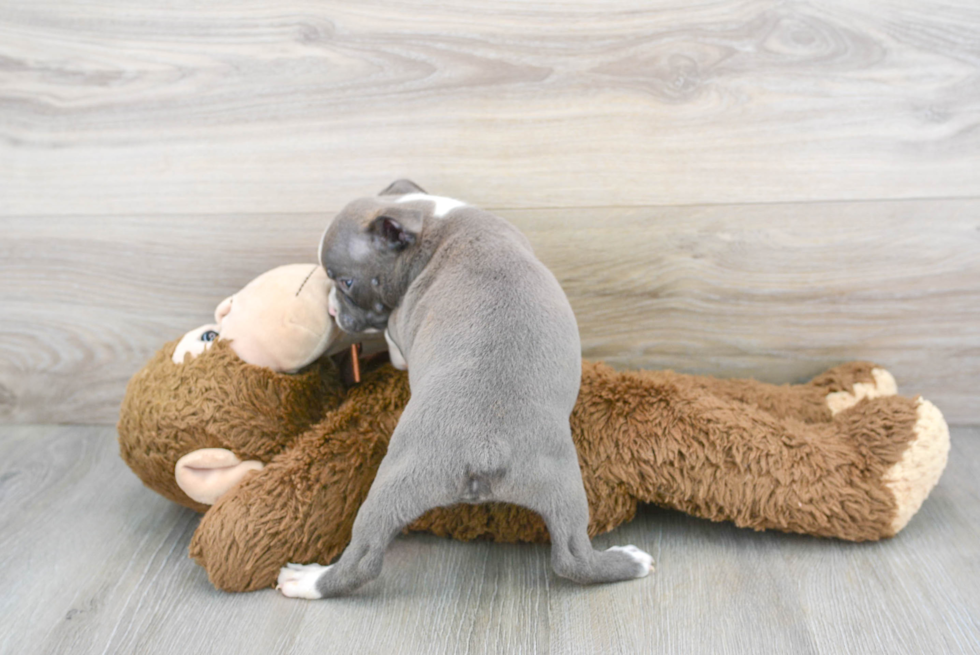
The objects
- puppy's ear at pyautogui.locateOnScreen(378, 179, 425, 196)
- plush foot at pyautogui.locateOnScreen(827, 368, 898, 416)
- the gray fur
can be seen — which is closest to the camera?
the gray fur

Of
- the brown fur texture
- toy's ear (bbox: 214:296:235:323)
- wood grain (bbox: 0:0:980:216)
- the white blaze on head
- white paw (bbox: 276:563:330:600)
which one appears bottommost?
white paw (bbox: 276:563:330:600)

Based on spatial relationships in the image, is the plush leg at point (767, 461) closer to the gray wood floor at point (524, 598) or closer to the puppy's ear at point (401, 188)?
the gray wood floor at point (524, 598)

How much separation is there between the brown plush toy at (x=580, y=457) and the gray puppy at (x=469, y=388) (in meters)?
0.12

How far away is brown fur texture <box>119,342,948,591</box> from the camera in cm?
124

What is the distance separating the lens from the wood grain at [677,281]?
1519 mm

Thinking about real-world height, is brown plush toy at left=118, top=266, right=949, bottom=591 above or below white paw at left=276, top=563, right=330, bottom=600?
above

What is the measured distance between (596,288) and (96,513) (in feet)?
3.50

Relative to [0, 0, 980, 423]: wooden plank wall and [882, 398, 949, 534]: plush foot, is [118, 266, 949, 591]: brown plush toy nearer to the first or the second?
[882, 398, 949, 534]: plush foot

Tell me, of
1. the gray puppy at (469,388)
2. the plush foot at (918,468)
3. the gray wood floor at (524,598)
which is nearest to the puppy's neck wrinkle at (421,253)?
the gray puppy at (469,388)

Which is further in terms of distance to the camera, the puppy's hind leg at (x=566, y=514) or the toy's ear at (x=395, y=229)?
the toy's ear at (x=395, y=229)

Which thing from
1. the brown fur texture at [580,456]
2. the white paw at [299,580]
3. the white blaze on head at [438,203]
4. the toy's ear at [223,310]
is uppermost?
the white blaze on head at [438,203]

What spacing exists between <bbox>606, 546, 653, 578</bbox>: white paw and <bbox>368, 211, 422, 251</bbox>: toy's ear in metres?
0.59

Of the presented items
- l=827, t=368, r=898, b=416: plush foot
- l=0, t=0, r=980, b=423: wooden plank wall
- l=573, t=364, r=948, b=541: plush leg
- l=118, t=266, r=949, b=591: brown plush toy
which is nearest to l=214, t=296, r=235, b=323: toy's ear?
l=118, t=266, r=949, b=591: brown plush toy

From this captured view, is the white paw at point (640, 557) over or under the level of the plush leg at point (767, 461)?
under
